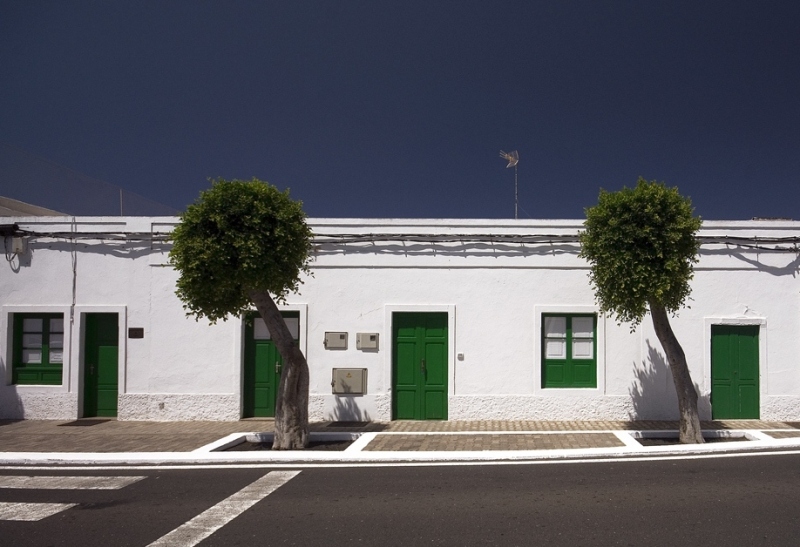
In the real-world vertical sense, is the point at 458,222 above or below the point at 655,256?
above

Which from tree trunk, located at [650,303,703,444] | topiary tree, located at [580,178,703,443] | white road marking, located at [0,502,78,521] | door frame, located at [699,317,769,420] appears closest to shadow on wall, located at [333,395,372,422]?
topiary tree, located at [580,178,703,443]

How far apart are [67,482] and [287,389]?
10.2ft

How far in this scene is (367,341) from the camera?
11.7 meters

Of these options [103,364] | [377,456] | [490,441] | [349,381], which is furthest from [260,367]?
[490,441]

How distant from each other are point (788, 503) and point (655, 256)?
3.89 m

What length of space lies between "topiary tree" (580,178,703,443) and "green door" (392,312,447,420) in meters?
3.49

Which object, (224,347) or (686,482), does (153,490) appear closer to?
(224,347)

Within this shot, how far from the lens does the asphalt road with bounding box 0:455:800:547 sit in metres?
5.40

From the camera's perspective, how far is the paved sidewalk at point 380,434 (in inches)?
368

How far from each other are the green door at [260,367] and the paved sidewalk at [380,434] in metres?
0.36

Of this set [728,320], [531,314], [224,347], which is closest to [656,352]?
[728,320]

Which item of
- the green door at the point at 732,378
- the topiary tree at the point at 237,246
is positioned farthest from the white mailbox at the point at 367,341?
the green door at the point at 732,378

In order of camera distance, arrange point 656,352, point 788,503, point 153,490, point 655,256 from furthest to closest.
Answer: point 656,352
point 655,256
point 153,490
point 788,503

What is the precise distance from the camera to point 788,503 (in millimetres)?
6238
